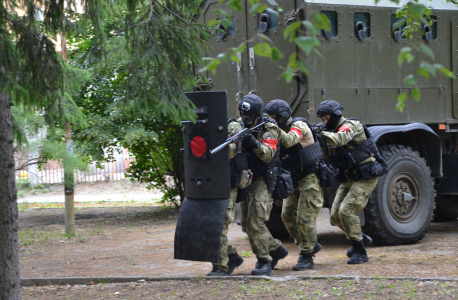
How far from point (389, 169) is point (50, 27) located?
4.22m

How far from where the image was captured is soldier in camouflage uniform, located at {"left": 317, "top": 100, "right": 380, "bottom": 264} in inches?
231

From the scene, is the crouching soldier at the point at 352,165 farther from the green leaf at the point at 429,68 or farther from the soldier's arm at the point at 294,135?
the green leaf at the point at 429,68

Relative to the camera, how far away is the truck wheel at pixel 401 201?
21.7 ft

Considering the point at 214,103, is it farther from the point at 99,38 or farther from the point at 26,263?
the point at 26,263

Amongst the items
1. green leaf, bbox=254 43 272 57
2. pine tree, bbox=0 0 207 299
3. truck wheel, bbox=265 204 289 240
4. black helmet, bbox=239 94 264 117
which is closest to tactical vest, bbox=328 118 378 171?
black helmet, bbox=239 94 264 117

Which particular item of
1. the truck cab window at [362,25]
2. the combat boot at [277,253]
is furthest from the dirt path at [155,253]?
the truck cab window at [362,25]

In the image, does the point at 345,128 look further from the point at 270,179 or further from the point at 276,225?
the point at 276,225

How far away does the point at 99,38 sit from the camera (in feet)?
16.4

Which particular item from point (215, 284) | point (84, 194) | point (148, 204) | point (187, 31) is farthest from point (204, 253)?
point (84, 194)

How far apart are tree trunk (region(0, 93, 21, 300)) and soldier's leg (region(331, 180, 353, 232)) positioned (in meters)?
3.36

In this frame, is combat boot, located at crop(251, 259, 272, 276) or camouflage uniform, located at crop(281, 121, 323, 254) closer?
combat boot, located at crop(251, 259, 272, 276)

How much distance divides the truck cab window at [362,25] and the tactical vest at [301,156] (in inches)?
73.1

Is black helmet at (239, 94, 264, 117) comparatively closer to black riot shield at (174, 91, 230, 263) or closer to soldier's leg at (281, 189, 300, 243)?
black riot shield at (174, 91, 230, 263)

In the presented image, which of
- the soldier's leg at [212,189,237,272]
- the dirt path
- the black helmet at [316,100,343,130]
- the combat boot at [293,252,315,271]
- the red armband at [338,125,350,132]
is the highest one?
the black helmet at [316,100,343,130]
